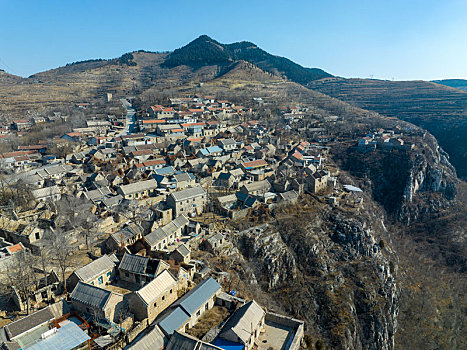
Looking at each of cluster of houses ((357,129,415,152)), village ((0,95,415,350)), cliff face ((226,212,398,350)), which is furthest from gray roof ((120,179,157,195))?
cluster of houses ((357,129,415,152))

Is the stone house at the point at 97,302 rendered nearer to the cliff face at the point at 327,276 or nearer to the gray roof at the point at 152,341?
the gray roof at the point at 152,341

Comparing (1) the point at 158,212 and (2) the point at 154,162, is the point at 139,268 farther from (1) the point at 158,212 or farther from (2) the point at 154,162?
(2) the point at 154,162

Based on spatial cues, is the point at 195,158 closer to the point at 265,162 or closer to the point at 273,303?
the point at 265,162

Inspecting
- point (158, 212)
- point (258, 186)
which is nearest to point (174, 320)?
point (158, 212)

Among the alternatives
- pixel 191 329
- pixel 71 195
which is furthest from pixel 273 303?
pixel 71 195

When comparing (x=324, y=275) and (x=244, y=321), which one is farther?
(x=324, y=275)

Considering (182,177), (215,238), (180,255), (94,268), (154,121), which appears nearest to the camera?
(94,268)


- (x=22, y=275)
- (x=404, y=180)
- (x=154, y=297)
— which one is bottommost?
(x=404, y=180)
